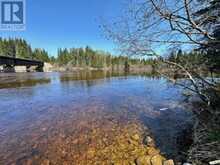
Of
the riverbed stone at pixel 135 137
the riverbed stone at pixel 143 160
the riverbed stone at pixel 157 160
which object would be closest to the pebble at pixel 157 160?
the riverbed stone at pixel 157 160

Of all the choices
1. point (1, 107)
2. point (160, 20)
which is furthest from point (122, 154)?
point (1, 107)

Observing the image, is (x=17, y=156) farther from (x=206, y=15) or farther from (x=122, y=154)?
(x=206, y=15)

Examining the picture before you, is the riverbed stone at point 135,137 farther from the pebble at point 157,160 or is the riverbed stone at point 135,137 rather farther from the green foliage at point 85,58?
the green foliage at point 85,58

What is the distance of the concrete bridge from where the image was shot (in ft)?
139

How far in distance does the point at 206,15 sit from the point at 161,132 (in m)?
4.32

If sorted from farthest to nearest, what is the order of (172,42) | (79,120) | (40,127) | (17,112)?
(17,112) < (79,120) < (40,127) < (172,42)

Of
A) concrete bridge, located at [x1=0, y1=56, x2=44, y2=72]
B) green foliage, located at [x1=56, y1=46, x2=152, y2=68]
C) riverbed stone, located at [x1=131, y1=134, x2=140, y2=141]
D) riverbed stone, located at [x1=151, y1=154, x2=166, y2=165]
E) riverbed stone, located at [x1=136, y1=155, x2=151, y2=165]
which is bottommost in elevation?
riverbed stone, located at [x1=136, y1=155, x2=151, y2=165]

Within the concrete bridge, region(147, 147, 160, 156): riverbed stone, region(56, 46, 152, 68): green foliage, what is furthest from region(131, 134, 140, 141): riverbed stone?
region(56, 46, 152, 68): green foliage

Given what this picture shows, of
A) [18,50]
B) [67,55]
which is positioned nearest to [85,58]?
[67,55]

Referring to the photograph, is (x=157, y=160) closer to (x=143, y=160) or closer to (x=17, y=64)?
(x=143, y=160)

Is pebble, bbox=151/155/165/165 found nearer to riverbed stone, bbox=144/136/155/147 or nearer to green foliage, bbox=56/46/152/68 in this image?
riverbed stone, bbox=144/136/155/147

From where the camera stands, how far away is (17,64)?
4997 cm

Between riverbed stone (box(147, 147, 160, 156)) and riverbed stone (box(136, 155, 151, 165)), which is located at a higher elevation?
riverbed stone (box(147, 147, 160, 156))

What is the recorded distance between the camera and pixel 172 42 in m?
4.03
